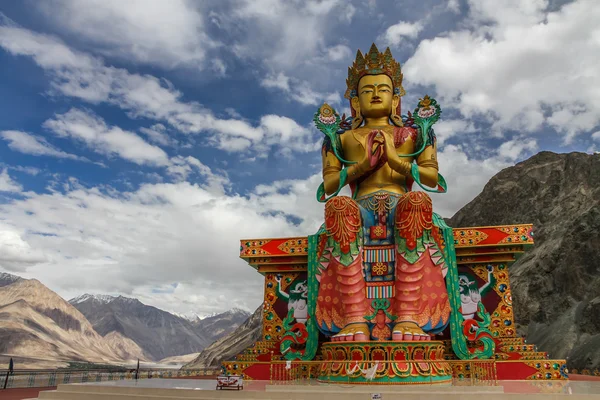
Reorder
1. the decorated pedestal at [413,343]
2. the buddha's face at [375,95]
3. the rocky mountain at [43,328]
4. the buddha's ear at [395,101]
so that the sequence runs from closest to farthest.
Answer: the decorated pedestal at [413,343] → the buddha's face at [375,95] → the buddha's ear at [395,101] → the rocky mountain at [43,328]

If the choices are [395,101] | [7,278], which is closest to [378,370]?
[395,101]

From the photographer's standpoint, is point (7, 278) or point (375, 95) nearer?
point (375, 95)

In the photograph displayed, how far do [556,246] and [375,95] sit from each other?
27141 mm

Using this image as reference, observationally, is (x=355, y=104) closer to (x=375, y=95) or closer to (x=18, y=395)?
(x=375, y=95)

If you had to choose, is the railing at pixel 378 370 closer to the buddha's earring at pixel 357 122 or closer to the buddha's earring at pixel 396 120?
the buddha's earring at pixel 396 120

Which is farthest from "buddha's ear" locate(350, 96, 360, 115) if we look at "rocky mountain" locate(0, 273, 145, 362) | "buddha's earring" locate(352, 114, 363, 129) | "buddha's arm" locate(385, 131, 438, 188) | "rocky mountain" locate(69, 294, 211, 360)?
"rocky mountain" locate(69, 294, 211, 360)

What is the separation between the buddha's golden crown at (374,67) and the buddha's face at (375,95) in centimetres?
14

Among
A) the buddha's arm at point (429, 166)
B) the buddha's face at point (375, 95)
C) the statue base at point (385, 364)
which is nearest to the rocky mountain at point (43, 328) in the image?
the buddha's face at point (375, 95)

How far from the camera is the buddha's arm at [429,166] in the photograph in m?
10.5

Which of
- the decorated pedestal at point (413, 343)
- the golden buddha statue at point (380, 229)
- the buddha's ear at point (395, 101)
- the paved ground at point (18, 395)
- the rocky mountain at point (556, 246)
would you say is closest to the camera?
the decorated pedestal at point (413, 343)

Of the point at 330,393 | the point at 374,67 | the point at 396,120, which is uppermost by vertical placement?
the point at 374,67

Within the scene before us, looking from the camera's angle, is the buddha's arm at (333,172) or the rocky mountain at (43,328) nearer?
the buddha's arm at (333,172)

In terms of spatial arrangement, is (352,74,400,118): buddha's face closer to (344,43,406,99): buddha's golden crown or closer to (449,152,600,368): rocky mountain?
(344,43,406,99): buddha's golden crown

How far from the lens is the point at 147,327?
17988 cm
